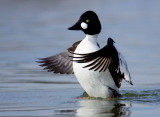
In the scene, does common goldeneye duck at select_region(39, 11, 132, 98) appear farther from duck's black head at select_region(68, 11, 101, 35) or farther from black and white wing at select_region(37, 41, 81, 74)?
black and white wing at select_region(37, 41, 81, 74)

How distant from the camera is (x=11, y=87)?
432 inches

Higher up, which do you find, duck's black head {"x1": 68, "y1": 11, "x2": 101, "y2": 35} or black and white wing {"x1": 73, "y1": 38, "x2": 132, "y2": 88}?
duck's black head {"x1": 68, "y1": 11, "x2": 101, "y2": 35}

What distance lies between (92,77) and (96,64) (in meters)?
0.50

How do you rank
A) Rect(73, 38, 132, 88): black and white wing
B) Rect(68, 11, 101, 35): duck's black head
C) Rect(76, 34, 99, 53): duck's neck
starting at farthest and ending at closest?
Rect(68, 11, 101, 35): duck's black head, Rect(76, 34, 99, 53): duck's neck, Rect(73, 38, 132, 88): black and white wing

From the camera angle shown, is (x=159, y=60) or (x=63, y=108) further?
(x=159, y=60)

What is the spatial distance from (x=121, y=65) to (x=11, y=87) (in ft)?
7.71

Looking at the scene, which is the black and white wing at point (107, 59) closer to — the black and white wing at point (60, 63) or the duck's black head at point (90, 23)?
the duck's black head at point (90, 23)

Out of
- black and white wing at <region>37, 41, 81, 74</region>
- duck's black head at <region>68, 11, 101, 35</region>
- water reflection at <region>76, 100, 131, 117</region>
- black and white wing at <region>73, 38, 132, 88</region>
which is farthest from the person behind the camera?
black and white wing at <region>37, 41, 81, 74</region>

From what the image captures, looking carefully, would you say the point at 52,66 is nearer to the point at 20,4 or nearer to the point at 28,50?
the point at 28,50

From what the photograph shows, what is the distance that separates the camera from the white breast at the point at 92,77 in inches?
393

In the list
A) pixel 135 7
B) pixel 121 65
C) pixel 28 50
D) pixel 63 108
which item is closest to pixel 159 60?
pixel 28 50

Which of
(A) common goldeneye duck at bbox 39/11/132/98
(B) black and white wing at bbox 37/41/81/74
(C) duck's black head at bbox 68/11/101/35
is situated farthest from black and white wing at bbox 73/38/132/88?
(B) black and white wing at bbox 37/41/81/74

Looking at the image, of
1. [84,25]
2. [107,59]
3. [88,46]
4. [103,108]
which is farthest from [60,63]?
[103,108]

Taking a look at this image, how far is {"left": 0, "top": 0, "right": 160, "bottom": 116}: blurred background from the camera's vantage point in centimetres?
1070
